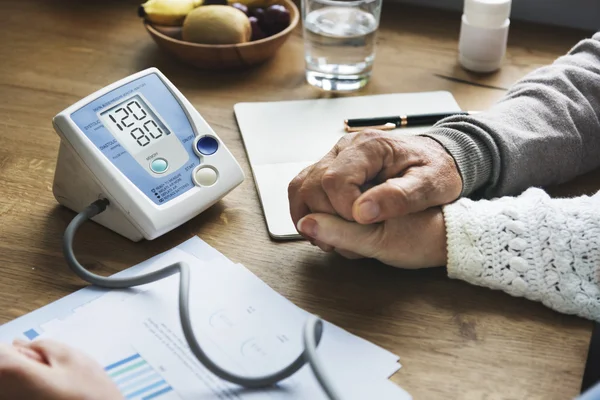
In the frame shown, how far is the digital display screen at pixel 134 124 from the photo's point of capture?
0.79 meters

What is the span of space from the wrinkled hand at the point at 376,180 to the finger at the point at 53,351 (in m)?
0.27

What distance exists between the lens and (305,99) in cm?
107

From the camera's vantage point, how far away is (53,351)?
598 mm

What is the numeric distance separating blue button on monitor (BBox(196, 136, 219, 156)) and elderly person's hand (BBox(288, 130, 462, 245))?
0.11 m

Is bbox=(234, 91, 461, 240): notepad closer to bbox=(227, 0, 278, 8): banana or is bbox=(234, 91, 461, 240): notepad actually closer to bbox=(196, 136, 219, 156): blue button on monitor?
bbox=(196, 136, 219, 156): blue button on monitor

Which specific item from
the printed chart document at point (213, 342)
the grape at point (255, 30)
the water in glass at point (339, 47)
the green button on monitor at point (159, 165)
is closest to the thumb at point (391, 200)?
the printed chart document at point (213, 342)

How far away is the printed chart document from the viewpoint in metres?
0.61

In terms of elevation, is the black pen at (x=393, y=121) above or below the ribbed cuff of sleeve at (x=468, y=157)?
below

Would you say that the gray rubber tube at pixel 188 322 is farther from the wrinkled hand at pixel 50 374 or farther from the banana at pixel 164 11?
the banana at pixel 164 11

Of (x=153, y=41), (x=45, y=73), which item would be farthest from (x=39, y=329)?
(x=153, y=41)

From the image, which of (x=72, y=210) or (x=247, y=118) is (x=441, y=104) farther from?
(x=72, y=210)

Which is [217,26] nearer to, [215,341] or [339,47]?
[339,47]

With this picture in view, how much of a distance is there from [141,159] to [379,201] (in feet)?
0.85

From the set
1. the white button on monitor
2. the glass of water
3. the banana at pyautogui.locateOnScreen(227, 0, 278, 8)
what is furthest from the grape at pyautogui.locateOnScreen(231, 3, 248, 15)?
the white button on monitor
